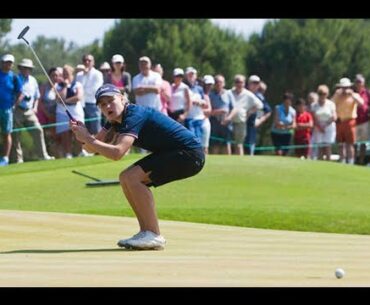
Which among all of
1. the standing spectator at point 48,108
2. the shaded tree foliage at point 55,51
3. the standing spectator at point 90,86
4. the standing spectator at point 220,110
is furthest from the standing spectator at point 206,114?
the shaded tree foliage at point 55,51

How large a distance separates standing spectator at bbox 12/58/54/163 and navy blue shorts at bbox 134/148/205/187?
1250cm

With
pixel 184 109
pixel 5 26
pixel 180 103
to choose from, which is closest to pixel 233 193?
pixel 184 109

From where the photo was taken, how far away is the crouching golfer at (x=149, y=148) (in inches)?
443

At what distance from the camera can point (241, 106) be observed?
84.9 feet

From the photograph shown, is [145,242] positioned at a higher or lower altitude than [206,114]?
lower

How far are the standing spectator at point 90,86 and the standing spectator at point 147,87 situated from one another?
786 mm

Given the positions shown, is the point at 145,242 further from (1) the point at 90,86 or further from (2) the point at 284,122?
(2) the point at 284,122

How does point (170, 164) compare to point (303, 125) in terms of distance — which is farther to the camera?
point (303, 125)

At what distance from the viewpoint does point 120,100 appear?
445 inches

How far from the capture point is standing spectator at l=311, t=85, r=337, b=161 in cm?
2684

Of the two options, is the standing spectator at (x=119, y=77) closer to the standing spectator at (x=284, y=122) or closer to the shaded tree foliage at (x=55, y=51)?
the standing spectator at (x=284, y=122)

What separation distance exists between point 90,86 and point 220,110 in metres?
3.38

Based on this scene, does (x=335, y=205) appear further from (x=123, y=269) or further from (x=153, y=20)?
(x=153, y=20)

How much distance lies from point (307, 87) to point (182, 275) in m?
56.0
